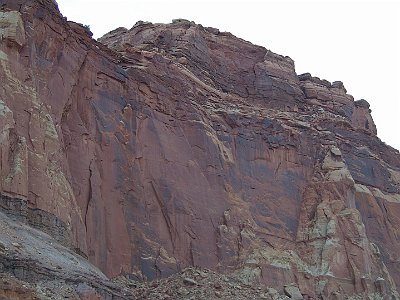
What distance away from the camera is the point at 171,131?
4034 centimetres

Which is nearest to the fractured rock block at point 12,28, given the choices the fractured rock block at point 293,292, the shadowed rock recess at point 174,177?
the shadowed rock recess at point 174,177

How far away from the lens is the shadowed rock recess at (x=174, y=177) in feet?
93.3

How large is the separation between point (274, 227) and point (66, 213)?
1651 cm

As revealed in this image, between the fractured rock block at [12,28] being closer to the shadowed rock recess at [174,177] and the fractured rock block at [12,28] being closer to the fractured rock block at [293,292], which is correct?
the shadowed rock recess at [174,177]

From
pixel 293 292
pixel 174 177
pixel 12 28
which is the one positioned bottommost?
pixel 293 292

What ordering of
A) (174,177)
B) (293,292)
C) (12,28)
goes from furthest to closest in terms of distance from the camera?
(293,292) → (174,177) → (12,28)

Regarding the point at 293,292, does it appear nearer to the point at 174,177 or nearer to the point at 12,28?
the point at 174,177

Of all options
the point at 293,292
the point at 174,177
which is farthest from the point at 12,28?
the point at 293,292

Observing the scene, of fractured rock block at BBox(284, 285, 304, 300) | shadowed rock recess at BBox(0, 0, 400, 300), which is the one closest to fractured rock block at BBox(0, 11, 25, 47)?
shadowed rock recess at BBox(0, 0, 400, 300)

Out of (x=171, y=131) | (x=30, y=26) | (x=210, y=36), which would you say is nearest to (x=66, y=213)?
(x=30, y=26)

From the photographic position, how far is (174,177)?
39.0 m

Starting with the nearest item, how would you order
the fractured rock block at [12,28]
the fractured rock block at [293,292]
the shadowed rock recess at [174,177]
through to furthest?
the shadowed rock recess at [174,177] → the fractured rock block at [12,28] → the fractured rock block at [293,292]

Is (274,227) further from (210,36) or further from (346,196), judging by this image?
(210,36)

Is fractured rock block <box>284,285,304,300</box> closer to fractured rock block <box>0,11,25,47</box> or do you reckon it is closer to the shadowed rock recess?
the shadowed rock recess
